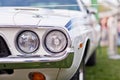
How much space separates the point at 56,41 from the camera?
3.11 m

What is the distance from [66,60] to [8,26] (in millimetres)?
577

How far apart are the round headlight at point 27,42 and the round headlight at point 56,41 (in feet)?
0.31

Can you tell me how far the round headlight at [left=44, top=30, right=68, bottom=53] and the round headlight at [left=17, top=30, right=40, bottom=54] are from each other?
0.09m

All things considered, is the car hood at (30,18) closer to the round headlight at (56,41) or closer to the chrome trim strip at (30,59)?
the round headlight at (56,41)

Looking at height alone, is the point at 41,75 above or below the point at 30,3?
below

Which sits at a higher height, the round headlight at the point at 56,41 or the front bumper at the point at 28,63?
the round headlight at the point at 56,41

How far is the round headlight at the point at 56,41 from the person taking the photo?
3095mm

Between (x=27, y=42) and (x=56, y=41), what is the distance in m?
0.25

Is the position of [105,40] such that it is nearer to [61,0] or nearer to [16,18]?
[61,0]

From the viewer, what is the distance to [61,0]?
4.76 meters

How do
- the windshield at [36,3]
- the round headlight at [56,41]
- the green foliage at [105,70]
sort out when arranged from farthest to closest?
1. the green foliage at [105,70]
2. the windshield at [36,3]
3. the round headlight at [56,41]

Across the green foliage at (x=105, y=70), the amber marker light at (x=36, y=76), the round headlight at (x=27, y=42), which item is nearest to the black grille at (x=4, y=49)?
the round headlight at (x=27, y=42)

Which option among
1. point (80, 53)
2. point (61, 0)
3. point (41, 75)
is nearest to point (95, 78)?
point (61, 0)

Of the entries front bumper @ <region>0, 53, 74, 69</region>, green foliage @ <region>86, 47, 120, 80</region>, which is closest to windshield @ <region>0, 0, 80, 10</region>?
green foliage @ <region>86, 47, 120, 80</region>
